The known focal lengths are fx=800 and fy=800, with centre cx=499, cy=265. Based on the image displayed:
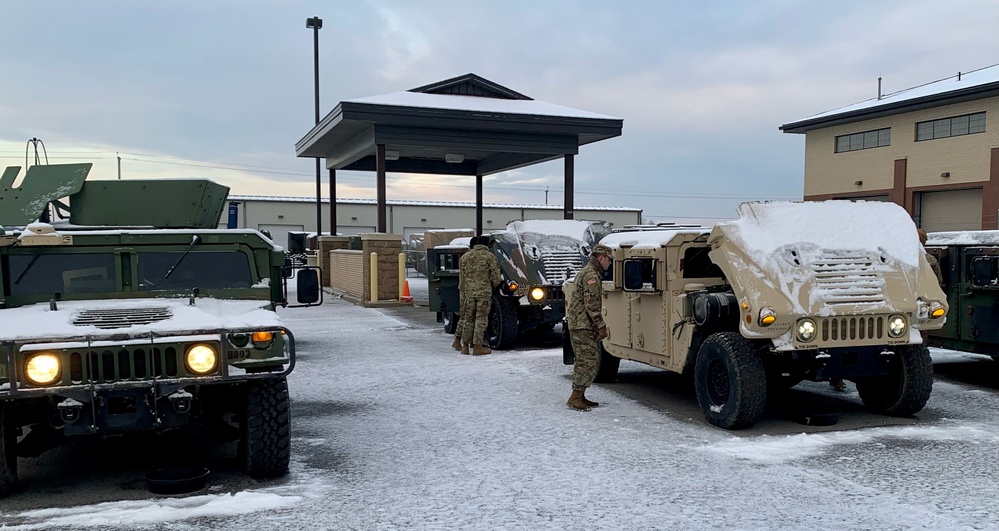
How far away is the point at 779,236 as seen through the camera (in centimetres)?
665

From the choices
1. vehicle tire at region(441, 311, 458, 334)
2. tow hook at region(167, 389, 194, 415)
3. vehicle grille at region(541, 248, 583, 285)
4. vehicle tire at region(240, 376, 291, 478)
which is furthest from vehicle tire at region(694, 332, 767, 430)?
vehicle tire at region(441, 311, 458, 334)

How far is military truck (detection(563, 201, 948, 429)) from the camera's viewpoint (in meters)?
6.32

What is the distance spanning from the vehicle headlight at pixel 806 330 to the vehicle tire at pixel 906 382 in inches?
36.9

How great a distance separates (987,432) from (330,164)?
23.2 meters

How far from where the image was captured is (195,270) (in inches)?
240

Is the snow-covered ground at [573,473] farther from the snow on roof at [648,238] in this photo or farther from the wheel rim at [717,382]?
the snow on roof at [648,238]

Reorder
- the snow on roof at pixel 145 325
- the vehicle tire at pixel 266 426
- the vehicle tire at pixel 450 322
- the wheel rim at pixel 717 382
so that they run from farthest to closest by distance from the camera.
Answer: the vehicle tire at pixel 450 322 → the wheel rim at pixel 717 382 → the vehicle tire at pixel 266 426 → the snow on roof at pixel 145 325

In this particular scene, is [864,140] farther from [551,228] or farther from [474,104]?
[551,228]

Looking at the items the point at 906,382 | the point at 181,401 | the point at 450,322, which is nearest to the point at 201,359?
the point at 181,401

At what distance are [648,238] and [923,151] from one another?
25354 millimetres

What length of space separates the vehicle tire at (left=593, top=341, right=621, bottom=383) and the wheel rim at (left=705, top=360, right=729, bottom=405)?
2020mm

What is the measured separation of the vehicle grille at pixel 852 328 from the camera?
6.32 meters

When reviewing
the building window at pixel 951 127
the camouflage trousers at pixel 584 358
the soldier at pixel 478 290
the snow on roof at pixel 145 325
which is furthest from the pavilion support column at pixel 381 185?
the building window at pixel 951 127

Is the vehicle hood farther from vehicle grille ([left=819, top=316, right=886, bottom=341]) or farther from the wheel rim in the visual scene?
the wheel rim
